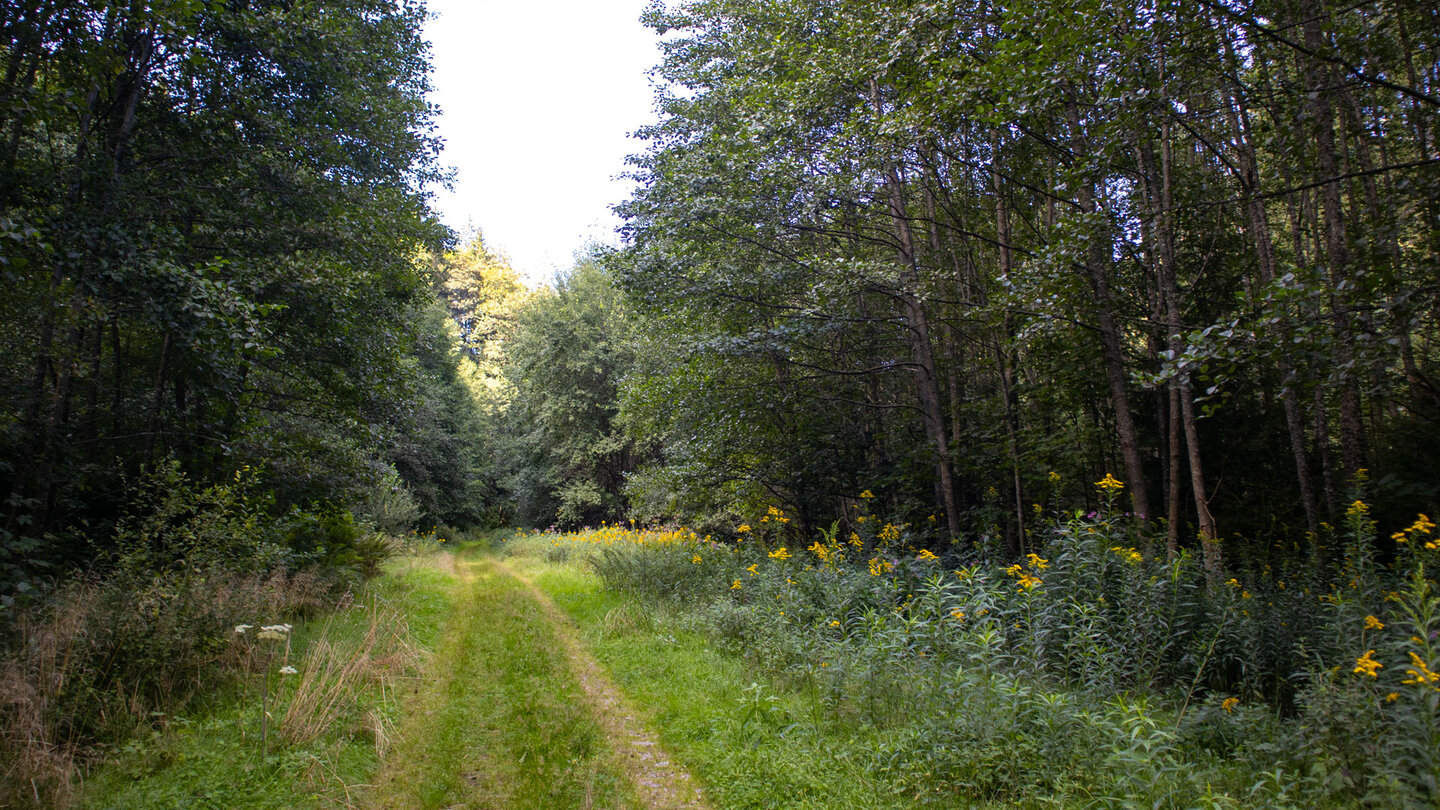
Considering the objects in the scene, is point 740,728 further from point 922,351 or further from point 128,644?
point 922,351

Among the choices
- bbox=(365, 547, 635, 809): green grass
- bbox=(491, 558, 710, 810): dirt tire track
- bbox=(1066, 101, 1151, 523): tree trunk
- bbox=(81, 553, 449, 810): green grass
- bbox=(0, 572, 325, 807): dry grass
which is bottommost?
bbox=(491, 558, 710, 810): dirt tire track

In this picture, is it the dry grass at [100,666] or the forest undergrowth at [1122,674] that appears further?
the dry grass at [100,666]

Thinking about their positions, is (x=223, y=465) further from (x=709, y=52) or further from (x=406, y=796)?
(x=709, y=52)

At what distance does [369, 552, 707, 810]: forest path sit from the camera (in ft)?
13.2

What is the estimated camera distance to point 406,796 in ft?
13.2

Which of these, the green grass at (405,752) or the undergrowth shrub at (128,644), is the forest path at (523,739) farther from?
the undergrowth shrub at (128,644)

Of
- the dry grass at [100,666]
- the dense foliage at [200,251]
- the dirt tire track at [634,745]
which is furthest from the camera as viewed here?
the dense foliage at [200,251]

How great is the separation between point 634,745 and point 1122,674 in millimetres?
3705

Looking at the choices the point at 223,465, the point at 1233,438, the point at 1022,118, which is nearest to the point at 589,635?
the point at 223,465

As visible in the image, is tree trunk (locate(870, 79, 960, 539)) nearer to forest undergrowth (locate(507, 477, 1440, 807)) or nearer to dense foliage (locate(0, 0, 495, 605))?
forest undergrowth (locate(507, 477, 1440, 807))

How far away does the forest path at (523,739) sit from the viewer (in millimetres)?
4016

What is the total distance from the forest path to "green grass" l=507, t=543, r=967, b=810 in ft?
0.67

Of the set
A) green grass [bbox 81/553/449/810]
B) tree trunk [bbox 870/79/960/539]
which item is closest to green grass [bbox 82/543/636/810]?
green grass [bbox 81/553/449/810]

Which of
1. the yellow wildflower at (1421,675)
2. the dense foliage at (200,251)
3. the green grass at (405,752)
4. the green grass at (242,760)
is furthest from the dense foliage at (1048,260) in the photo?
the green grass at (242,760)
